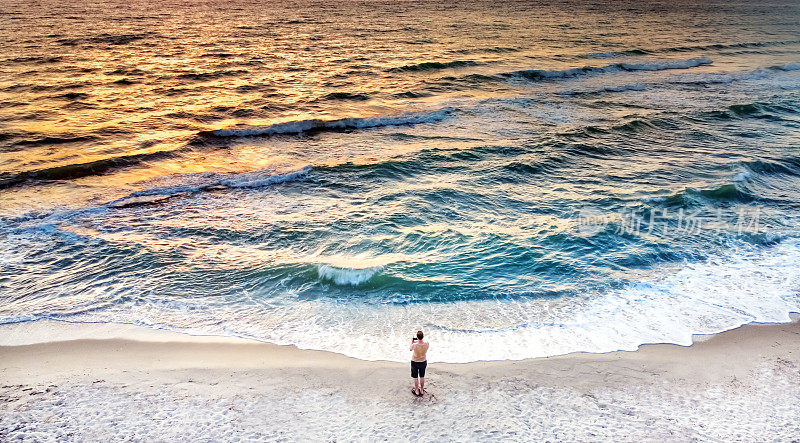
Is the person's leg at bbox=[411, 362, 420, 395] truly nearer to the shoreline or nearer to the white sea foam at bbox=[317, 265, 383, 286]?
the shoreline

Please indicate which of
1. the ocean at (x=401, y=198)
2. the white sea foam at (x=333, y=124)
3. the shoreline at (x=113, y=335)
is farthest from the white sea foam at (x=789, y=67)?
the shoreline at (x=113, y=335)

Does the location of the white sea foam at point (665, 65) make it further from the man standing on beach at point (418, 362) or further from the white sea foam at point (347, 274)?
the man standing on beach at point (418, 362)

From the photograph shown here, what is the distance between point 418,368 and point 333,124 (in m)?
18.1

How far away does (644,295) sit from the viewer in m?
12.3

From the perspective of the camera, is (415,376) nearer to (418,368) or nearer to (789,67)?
(418,368)

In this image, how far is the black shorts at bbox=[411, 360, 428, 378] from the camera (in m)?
8.92

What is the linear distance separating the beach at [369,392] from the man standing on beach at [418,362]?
0.65ft

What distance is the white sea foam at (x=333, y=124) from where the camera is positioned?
79.7 ft

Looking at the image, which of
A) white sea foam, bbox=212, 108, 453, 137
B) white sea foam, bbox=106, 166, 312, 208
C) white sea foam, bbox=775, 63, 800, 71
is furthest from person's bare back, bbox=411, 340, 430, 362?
white sea foam, bbox=775, 63, 800, 71

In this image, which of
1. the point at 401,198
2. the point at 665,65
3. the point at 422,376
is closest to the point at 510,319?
the point at 422,376

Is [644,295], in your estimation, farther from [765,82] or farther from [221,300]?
[765,82]

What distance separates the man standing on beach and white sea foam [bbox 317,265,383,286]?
396 cm

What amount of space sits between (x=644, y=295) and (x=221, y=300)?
29.5 ft

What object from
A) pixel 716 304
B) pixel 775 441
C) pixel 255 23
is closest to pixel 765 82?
pixel 716 304
